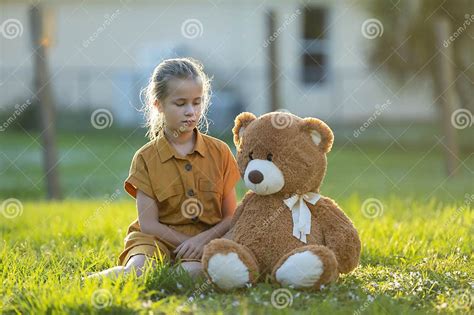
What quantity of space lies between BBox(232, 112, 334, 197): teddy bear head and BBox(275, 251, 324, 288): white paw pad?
16.1 inches

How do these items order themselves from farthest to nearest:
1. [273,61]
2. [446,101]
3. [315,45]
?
1. [315,45]
2. [273,61]
3. [446,101]

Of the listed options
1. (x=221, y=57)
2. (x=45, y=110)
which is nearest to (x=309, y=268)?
(x=45, y=110)

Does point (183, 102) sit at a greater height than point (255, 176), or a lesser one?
greater

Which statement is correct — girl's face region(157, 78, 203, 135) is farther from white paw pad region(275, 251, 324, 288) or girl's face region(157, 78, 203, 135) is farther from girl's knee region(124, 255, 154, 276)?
white paw pad region(275, 251, 324, 288)

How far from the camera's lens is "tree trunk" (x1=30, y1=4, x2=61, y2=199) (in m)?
9.46

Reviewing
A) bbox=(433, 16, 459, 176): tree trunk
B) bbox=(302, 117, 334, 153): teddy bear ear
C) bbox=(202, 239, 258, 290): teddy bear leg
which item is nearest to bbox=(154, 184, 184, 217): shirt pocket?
bbox=(202, 239, 258, 290): teddy bear leg

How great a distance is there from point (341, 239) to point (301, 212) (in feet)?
0.81

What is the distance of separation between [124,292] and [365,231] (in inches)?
100

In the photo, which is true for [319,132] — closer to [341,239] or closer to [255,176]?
[255,176]

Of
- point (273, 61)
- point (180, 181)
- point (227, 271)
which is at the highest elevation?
point (273, 61)

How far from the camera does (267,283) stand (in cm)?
379

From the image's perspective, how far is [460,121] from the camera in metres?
12.6

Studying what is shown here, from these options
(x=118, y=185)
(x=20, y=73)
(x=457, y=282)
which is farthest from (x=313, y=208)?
(x=20, y=73)

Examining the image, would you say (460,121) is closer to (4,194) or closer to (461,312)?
(4,194)
